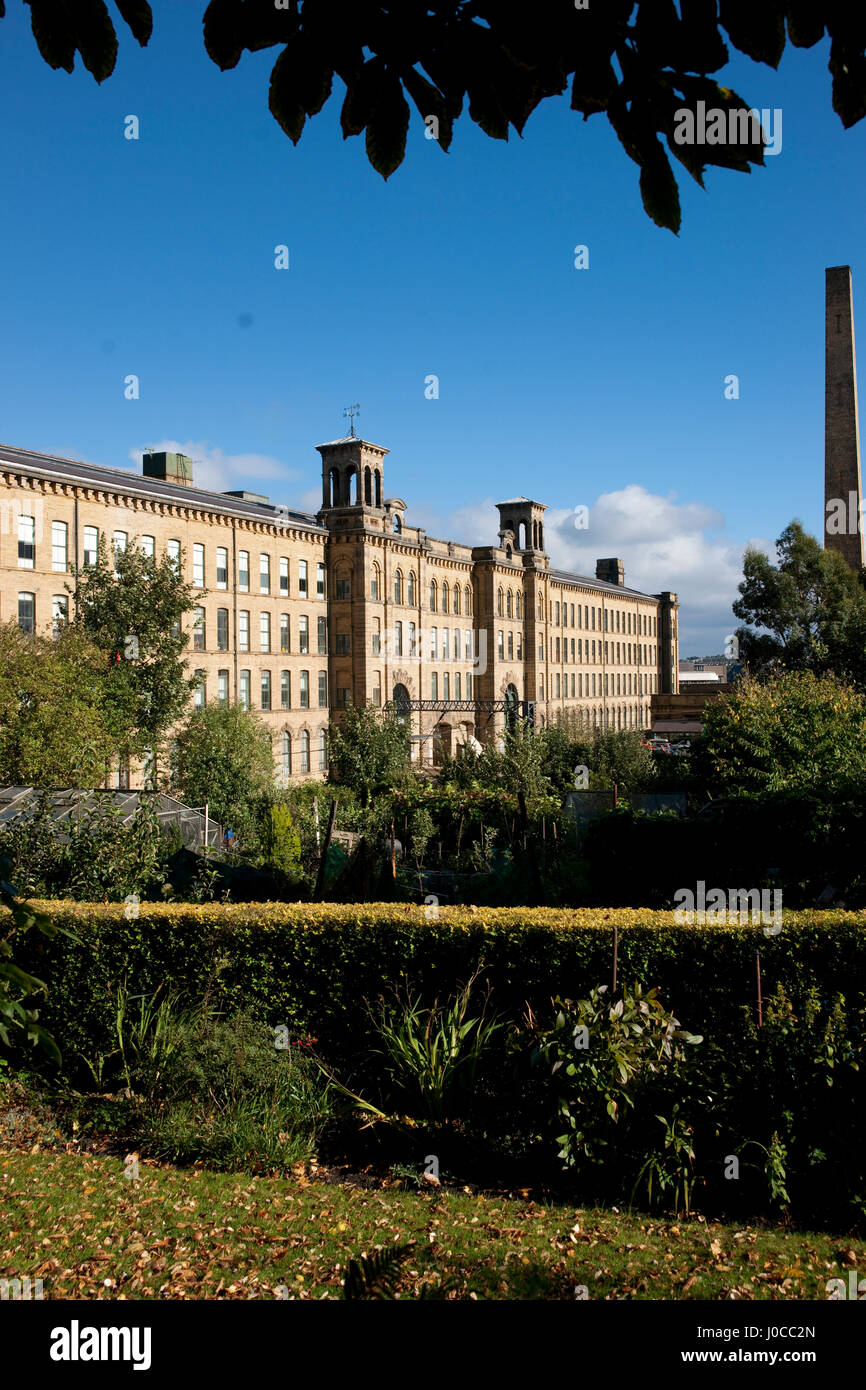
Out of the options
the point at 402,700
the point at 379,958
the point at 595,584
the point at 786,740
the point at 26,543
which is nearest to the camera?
the point at 379,958

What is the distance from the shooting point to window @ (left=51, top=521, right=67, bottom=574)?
123ft

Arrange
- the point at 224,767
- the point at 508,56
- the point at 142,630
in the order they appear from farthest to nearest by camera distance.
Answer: the point at 142,630
the point at 224,767
the point at 508,56

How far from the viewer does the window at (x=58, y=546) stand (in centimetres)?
3762

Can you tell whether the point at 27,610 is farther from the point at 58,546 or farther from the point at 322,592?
the point at 322,592

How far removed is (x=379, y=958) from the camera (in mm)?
10688

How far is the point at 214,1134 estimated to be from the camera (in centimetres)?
898

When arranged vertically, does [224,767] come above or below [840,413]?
below

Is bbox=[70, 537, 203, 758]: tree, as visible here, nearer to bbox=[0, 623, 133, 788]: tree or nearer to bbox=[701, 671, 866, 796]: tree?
bbox=[0, 623, 133, 788]: tree


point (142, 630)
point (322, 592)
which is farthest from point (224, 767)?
point (322, 592)

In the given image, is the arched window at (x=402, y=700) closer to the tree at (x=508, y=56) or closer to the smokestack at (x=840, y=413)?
the smokestack at (x=840, y=413)

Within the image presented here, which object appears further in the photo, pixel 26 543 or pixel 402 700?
pixel 402 700

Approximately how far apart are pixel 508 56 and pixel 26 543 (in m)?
37.8

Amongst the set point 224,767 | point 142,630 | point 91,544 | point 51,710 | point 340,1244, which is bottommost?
point 340,1244
